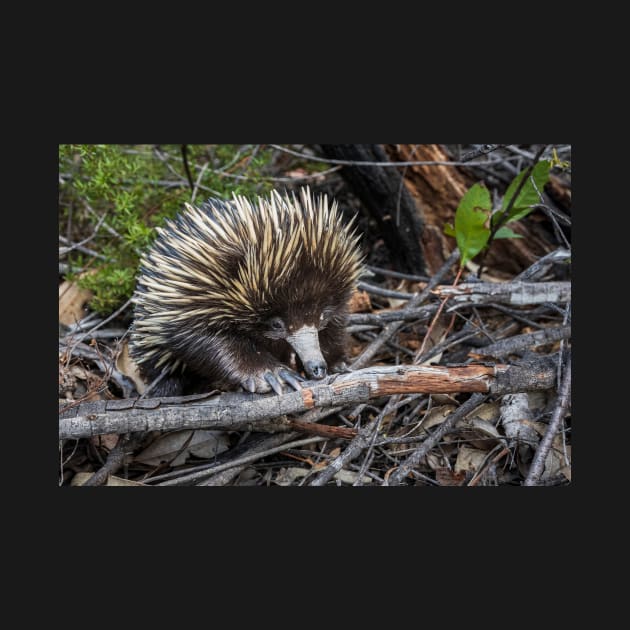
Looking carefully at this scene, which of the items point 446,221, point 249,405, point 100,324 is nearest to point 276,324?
point 249,405

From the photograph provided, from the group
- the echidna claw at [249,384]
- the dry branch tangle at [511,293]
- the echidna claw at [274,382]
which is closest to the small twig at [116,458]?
the echidna claw at [249,384]

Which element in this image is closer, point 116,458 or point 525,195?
point 116,458

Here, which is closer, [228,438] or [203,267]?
[203,267]

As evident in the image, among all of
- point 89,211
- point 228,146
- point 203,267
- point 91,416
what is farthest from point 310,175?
point 91,416

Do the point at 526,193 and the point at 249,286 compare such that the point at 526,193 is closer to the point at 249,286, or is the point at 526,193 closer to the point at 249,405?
the point at 249,286

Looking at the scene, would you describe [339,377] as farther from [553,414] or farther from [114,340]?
[114,340]
